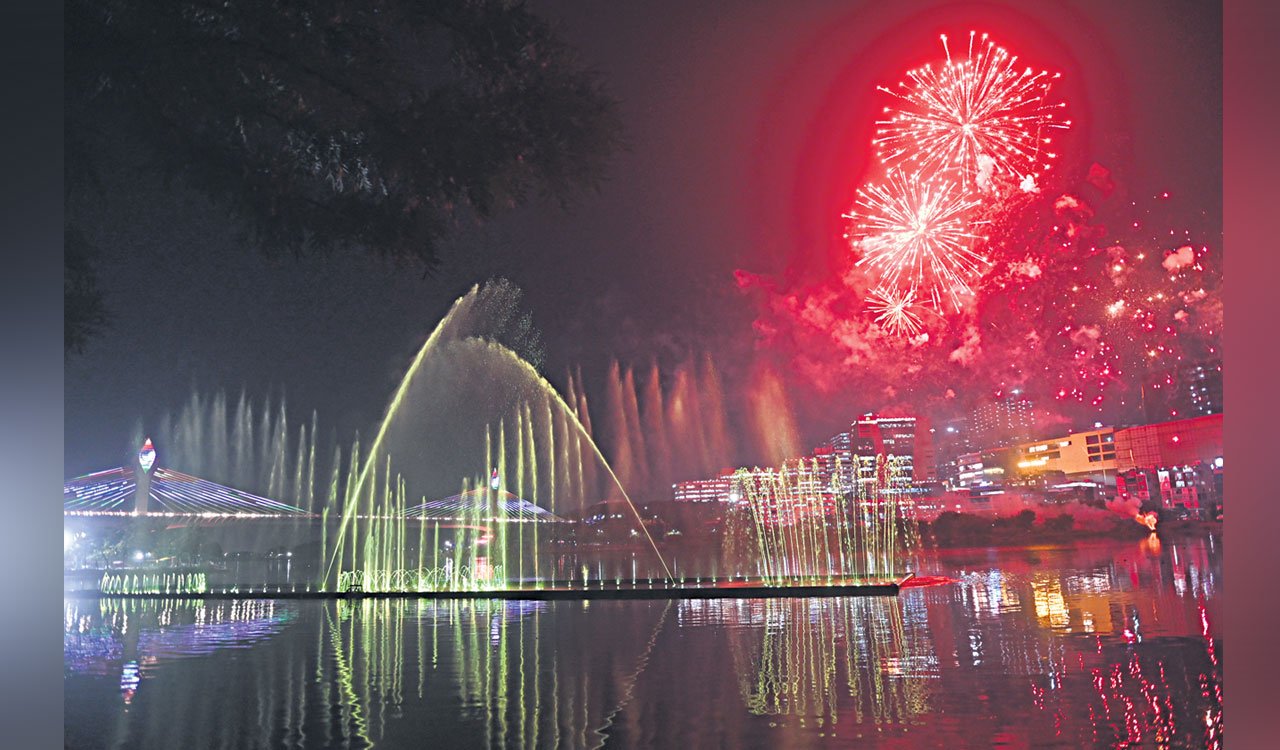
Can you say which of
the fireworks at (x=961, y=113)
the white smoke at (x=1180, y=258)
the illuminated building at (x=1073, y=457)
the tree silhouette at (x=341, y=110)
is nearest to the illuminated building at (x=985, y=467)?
the illuminated building at (x=1073, y=457)

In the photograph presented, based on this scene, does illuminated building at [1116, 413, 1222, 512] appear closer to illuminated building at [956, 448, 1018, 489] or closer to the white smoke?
illuminated building at [956, 448, 1018, 489]

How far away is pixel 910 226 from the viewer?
2158cm

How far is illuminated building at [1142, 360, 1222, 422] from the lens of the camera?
159 ft

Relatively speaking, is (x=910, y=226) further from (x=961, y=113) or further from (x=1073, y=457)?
(x=1073, y=457)

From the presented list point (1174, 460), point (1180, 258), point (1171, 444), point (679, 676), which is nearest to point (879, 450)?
point (1180, 258)

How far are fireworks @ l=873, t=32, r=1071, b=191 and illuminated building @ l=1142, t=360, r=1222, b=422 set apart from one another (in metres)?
30.3

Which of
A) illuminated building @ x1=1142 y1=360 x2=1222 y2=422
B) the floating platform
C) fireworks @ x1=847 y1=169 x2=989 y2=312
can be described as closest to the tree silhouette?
the floating platform

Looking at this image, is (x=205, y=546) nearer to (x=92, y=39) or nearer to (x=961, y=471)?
(x=961, y=471)

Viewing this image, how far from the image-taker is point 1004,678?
848 centimetres

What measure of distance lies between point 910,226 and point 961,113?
95.4 inches

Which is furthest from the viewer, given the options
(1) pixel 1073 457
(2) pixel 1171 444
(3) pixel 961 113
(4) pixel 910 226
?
(1) pixel 1073 457

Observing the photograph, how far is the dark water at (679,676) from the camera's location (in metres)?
6.79
